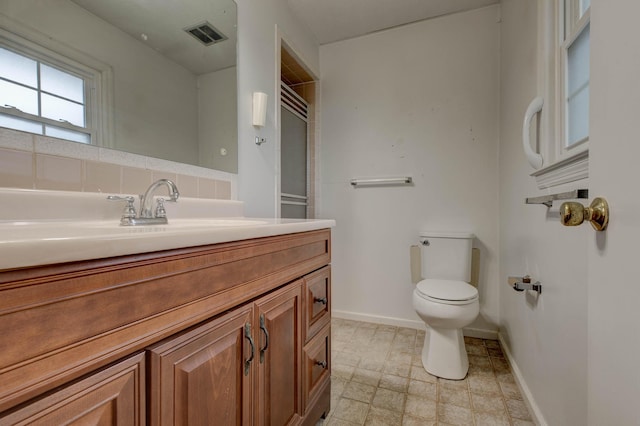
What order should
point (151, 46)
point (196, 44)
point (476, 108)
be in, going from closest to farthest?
1. point (151, 46)
2. point (196, 44)
3. point (476, 108)

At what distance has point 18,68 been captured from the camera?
779 millimetres

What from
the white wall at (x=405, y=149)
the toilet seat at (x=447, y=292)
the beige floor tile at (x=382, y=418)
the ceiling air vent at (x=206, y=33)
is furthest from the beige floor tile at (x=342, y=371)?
the ceiling air vent at (x=206, y=33)

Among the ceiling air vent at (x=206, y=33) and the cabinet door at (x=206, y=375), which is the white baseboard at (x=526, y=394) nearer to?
the cabinet door at (x=206, y=375)

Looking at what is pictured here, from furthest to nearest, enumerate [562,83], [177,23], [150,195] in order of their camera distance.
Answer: [177,23] → [562,83] → [150,195]

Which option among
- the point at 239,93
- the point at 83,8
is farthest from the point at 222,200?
the point at 83,8

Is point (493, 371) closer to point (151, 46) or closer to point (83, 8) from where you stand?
point (151, 46)

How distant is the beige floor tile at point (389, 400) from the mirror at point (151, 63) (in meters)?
1.41

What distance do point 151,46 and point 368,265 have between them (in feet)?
6.60

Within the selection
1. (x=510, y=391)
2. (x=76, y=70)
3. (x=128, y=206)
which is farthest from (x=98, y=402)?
(x=510, y=391)

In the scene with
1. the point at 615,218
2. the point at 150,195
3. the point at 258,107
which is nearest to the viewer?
the point at 615,218

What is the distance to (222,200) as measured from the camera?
4.59 feet

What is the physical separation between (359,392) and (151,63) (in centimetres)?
181

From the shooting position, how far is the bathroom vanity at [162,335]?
365 mm

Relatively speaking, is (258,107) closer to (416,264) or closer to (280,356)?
(280,356)
